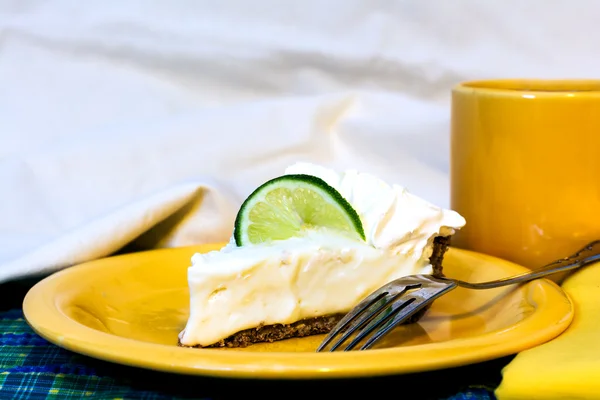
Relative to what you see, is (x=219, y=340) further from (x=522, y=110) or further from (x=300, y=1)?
(x=300, y=1)

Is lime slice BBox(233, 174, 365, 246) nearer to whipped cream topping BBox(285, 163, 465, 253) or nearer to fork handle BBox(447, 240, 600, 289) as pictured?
whipped cream topping BBox(285, 163, 465, 253)

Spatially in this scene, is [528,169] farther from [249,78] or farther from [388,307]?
[249,78]

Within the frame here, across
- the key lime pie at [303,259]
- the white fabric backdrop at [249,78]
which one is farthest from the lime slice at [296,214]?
the white fabric backdrop at [249,78]

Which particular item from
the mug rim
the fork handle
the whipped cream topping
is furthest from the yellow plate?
the mug rim

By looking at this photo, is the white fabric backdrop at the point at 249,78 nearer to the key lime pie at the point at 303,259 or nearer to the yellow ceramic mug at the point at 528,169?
the yellow ceramic mug at the point at 528,169

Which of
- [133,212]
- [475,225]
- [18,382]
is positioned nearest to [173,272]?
[133,212]
